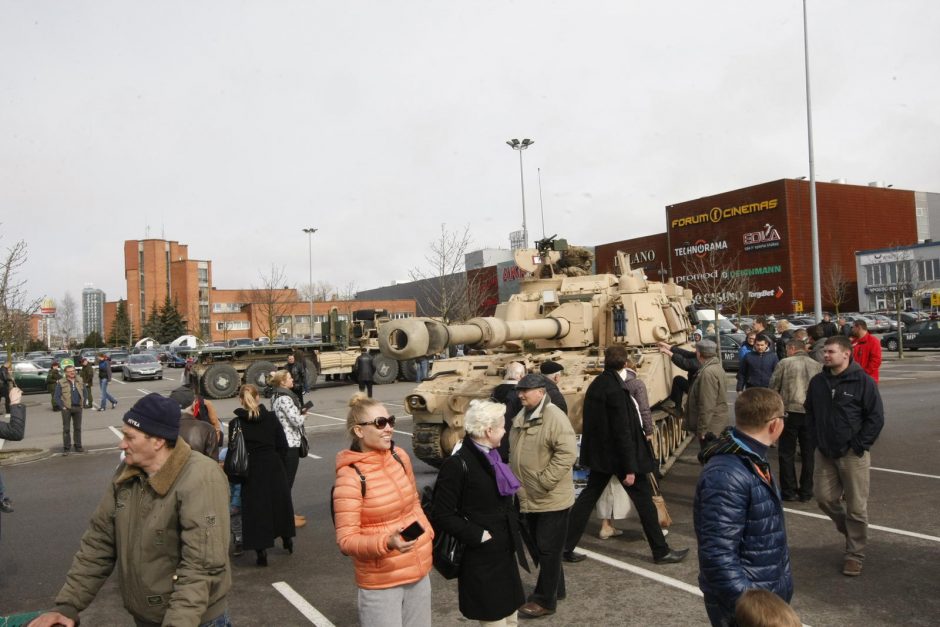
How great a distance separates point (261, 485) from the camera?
6.43 m

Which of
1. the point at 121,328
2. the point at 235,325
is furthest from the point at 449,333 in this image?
the point at 121,328

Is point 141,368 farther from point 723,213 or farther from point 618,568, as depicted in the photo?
point 723,213

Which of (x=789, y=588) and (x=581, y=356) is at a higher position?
(x=581, y=356)

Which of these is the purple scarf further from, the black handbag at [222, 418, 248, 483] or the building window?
the building window

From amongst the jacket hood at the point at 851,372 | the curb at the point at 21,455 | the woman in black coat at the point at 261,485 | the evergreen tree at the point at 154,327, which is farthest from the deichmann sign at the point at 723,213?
the evergreen tree at the point at 154,327

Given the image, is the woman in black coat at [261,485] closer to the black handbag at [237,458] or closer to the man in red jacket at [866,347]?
the black handbag at [237,458]

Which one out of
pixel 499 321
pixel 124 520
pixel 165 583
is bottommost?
pixel 165 583

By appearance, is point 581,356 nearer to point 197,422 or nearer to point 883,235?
point 197,422

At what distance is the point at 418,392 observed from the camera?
9.10m

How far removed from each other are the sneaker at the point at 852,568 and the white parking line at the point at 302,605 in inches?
151

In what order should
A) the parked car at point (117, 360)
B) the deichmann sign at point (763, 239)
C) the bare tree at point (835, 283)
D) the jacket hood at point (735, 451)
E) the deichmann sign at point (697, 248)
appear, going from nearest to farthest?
1. the jacket hood at point (735, 451)
2. the bare tree at point (835, 283)
3. the deichmann sign at point (763, 239)
4. the parked car at point (117, 360)
5. the deichmann sign at point (697, 248)

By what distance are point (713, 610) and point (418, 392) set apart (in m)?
6.13

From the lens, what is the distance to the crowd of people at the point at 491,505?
2.97 metres

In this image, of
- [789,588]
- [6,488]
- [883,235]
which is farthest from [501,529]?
[883,235]
